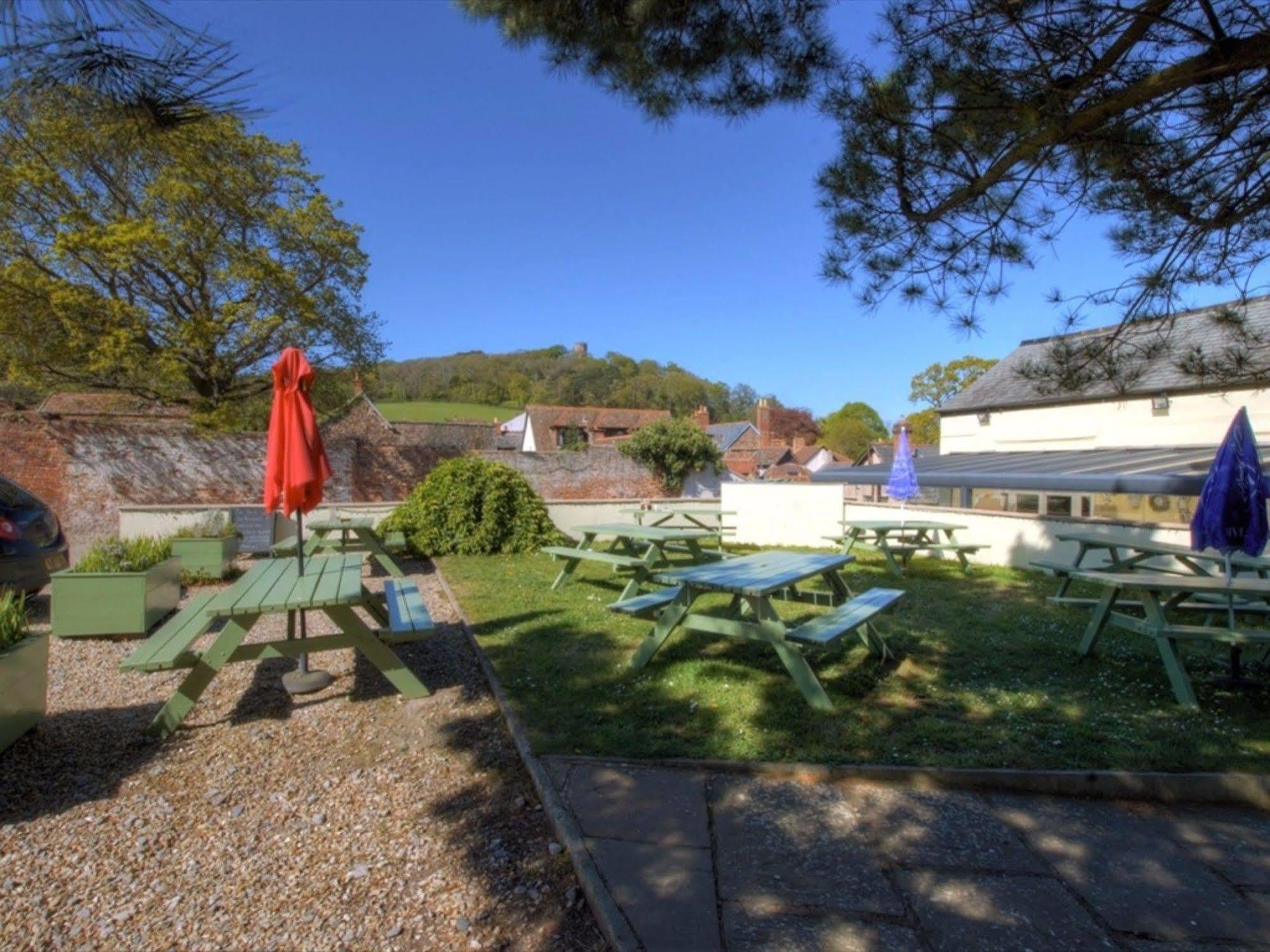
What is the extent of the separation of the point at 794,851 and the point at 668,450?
1903 centimetres

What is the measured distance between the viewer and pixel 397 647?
5.20 meters

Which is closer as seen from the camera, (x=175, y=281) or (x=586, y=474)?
(x=175, y=281)

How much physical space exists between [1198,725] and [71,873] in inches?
204

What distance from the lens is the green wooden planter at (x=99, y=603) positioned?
5.54m

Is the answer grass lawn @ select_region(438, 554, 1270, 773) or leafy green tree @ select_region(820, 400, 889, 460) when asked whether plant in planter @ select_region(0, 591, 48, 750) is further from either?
leafy green tree @ select_region(820, 400, 889, 460)

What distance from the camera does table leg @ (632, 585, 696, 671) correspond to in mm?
4363

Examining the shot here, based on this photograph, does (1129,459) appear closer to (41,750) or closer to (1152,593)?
(1152,593)

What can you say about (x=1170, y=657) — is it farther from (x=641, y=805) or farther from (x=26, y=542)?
(x=26, y=542)

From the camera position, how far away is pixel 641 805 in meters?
2.80

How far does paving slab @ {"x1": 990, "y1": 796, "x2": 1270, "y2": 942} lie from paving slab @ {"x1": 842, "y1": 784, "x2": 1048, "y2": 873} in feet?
0.31

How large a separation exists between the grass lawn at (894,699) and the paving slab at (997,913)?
82 centimetres

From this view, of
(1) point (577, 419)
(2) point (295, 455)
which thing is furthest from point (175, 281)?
(1) point (577, 419)

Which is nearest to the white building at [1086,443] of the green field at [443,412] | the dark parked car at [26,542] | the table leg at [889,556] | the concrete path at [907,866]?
the table leg at [889,556]

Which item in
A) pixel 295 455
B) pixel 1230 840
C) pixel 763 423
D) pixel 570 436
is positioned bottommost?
pixel 1230 840
